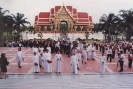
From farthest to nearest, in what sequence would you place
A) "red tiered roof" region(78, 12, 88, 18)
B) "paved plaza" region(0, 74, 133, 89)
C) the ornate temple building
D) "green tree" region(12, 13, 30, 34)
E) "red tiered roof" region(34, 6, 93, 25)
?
"red tiered roof" region(78, 12, 88, 18)
"red tiered roof" region(34, 6, 93, 25)
the ornate temple building
"green tree" region(12, 13, 30, 34)
"paved plaza" region(0, 74, 133, 89)

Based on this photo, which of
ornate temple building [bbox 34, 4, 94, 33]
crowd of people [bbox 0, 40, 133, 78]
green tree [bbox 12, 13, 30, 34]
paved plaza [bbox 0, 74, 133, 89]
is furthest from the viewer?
ornate temple building [bbox 34, 4, 94, 33]

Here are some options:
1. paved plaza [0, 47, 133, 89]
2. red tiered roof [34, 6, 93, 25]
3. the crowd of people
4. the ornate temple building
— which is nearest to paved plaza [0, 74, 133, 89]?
paved plaza [0, 47, 133, 89]

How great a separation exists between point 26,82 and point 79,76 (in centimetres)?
298

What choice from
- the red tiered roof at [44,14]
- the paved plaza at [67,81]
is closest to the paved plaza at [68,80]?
the paved plaza at [67,81]

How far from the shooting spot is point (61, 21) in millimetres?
56062

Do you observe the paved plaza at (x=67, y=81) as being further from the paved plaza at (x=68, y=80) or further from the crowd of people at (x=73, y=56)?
the crowd of people at (x=73, y=56)

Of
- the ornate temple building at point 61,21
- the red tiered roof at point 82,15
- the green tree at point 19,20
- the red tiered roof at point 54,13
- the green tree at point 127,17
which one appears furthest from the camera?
the red tiered roof at point 82,15

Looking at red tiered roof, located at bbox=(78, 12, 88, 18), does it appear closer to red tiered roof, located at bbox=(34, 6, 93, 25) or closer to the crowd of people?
red tiered roof, located at bbox=(34, 6, 93, 25)

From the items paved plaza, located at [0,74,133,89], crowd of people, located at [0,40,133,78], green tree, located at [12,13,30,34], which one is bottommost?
paved plaza, located at [0,74,133,89]

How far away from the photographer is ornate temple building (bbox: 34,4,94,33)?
55.2 metres

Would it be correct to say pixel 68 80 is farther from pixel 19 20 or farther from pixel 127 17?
pixel 19 20

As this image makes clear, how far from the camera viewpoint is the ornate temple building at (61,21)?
55250 mm

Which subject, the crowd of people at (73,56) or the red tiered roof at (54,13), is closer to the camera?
the crowd of people at (73,56)

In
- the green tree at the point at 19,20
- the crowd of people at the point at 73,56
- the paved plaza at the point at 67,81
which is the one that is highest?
the green tree at the point at 19,20
